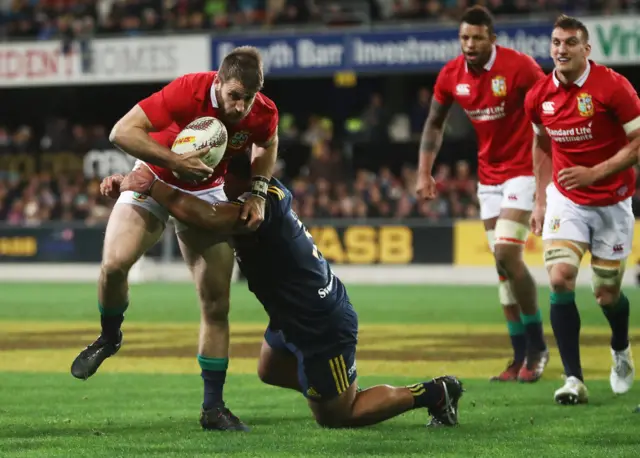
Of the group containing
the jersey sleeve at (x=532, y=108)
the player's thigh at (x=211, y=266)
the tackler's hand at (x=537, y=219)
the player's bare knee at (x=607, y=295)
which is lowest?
the player's bare knee at (x=607, y=295)

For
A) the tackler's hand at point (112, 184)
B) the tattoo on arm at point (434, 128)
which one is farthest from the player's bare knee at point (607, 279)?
the tackler's hand at point (112, 184)

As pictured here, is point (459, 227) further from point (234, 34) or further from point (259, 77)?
point (259, 77)

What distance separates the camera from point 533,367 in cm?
849

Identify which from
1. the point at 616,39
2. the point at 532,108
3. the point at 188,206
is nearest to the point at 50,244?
the point at 616,39

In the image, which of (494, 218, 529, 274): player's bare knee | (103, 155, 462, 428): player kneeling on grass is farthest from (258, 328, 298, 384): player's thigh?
(494, 218, 529, 274): player's bare knee

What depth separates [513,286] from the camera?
8.66 meters

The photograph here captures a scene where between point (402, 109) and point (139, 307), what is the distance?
12774 mm

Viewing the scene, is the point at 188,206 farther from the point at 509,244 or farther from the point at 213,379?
the point at 509,244

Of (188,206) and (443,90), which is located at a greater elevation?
(443,90)

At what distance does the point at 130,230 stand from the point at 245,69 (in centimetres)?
113

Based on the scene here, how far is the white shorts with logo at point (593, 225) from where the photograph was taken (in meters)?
7.52

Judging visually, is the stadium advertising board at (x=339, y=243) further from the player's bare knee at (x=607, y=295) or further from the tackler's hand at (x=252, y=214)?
the tackler's hand at (x=252, y=214)

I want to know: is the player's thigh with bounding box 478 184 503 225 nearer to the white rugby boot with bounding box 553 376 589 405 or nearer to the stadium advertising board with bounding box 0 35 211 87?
the white rugby boot with bounding box 553 376 589 405

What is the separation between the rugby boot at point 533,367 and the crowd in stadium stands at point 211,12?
15.8 meters
